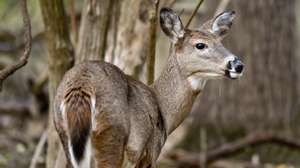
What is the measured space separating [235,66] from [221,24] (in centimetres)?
86

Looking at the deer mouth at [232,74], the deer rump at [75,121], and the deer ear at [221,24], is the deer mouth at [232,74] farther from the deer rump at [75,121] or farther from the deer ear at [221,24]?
the deer rump at [75,121]

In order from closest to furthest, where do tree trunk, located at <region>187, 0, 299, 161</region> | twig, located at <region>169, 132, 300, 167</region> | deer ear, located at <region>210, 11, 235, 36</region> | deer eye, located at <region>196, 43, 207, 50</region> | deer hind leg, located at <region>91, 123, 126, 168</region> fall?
deer hind leg, located at <region>91, 123, 126, 168</region> < deer eye, located at <region>196, 43, 207, 50</region> < deer ear, located at <region>210, 11, 235, 36</region> < twig, located at <region>169, 132, 300, 167</region> < tree trunk, located at <region>187, 0, 299, 161</region>

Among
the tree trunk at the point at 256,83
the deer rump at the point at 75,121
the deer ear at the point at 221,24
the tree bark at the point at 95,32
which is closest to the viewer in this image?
the deer rump at the point at 75,121

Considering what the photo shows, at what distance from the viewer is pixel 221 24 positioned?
6961 mm

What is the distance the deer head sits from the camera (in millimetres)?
6375

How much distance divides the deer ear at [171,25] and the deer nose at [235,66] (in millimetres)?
594

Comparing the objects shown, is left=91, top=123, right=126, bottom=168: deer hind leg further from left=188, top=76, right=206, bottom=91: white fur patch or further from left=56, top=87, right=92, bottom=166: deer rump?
left=188, top=76, right=206, bottom=91: white fur patch

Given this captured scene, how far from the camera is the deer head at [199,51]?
6.38 metres

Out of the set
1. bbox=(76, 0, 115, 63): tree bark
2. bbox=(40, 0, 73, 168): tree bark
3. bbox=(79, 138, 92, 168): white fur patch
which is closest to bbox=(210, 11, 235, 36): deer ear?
bbox=(76, 0, 115, 63): tree bark

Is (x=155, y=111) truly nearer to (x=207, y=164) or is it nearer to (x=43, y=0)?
(x=43, y=0)

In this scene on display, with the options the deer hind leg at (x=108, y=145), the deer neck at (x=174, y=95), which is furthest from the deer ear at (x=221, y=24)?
the deer hind leg at (x=108, y=145)

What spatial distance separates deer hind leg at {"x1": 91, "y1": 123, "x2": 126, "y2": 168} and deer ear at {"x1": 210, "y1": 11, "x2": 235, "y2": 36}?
149 centimetres

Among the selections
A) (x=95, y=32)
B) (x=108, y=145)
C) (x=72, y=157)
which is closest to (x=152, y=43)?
(x=95, y=32)

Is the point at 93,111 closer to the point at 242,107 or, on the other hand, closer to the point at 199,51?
the point at 199,51
